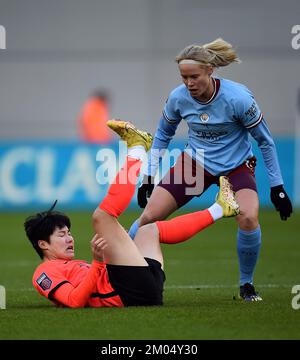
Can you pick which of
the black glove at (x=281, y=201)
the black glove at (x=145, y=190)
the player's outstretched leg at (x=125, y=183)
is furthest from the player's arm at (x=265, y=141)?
the black glove at (x=145, y=190)

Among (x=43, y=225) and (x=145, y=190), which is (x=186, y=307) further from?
(x=145, y=190)

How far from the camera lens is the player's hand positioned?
6.69 m

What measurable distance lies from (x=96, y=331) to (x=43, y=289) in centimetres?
100

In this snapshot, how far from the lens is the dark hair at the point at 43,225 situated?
24.2 ft

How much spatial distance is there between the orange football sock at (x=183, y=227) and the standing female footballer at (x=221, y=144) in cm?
62

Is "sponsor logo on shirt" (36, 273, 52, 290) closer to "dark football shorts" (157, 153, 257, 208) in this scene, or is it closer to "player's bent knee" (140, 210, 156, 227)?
"player's bent knee" (140, 210, 156, 227)

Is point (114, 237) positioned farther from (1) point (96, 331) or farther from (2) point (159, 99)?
(2) point (159, 99)

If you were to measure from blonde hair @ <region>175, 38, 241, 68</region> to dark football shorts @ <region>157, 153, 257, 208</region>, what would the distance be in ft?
2.94

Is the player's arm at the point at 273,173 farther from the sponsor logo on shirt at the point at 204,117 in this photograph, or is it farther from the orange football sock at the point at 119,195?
the orange football sock at the point at 119,195

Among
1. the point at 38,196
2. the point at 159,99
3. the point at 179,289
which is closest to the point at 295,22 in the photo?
the point at 159,99

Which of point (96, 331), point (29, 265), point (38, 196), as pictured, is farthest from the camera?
point (38, 196)

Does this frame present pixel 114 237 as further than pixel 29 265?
No

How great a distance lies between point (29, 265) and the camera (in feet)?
39.0

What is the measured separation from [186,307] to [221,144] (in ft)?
5.08
